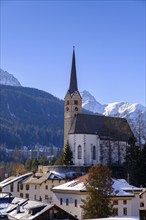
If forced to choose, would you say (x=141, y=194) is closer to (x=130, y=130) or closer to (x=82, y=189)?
(x=82, y=189)

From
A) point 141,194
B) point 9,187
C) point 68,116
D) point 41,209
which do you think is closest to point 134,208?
point 141,194

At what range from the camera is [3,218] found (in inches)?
1951

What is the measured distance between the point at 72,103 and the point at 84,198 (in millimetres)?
39007

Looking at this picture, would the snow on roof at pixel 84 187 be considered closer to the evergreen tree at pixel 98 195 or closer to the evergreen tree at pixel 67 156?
the evergreen tree at pixel 98 195

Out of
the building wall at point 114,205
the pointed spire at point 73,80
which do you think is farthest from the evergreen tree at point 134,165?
the pointed spire at point 73,80

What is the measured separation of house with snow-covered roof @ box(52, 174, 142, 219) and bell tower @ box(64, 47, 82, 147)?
2896 cm

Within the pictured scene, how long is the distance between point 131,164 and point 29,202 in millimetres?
31847

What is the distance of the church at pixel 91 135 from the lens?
3602 inches

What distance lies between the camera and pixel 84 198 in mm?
61250

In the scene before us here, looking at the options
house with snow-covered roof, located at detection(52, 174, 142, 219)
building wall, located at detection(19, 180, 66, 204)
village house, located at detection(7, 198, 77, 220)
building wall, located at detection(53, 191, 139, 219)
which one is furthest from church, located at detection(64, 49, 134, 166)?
village house, located at detection(7, 198, 77, 220)

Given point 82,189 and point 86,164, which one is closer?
point 82,189

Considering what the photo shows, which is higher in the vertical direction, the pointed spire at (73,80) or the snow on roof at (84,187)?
the pointed spire at (73,80)

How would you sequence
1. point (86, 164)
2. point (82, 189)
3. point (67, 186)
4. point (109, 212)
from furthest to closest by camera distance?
1. point (86, 164)
2. point (67, 186)
3. point (82, 189)
4. point (109, 212)

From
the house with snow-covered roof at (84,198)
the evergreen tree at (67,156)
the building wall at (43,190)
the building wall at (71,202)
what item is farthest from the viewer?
the evergreen tree at (67,156)
